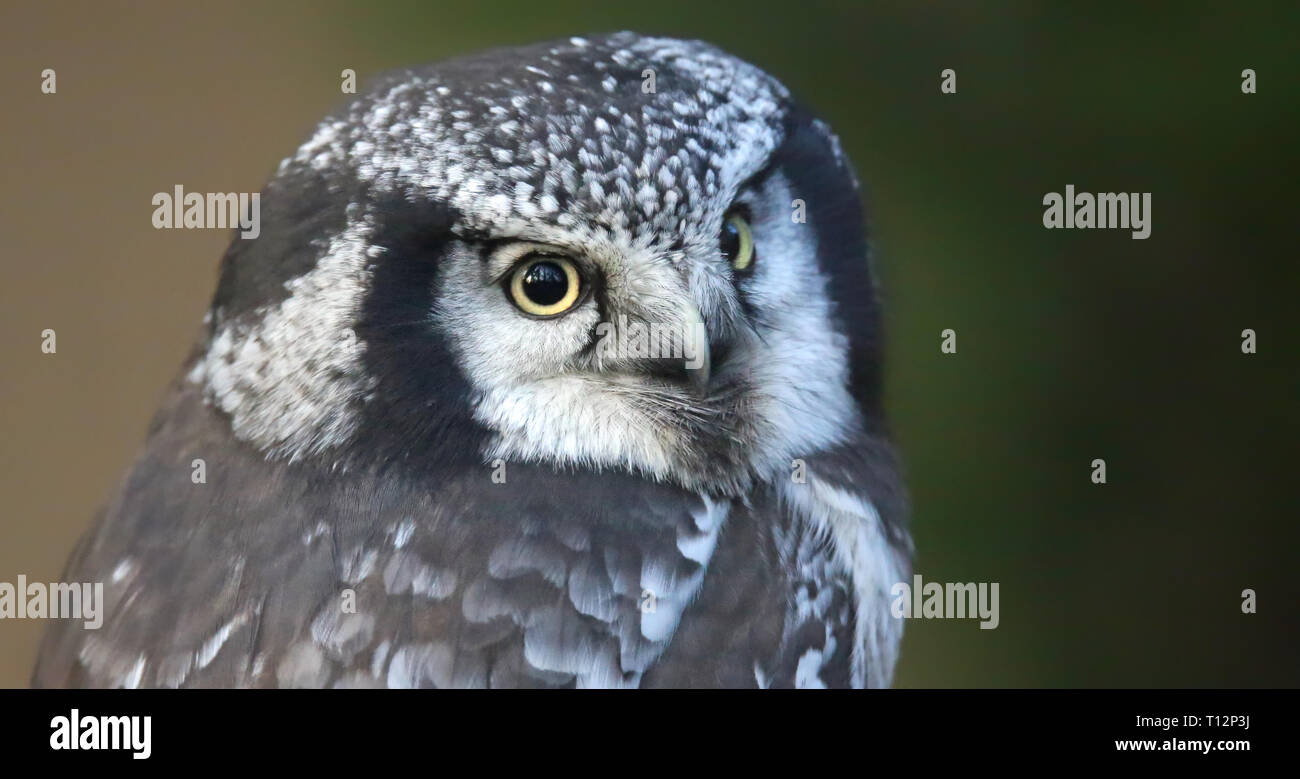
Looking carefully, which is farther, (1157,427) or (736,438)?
(1157,427)

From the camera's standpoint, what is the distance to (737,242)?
1.51m

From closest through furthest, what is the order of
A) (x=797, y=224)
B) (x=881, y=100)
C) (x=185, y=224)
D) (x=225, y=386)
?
(x=225, y=386) → (x=797, y=224) → (x=185, y=224) → (x=881, y=100)

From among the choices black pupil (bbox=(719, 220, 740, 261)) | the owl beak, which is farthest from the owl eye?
the owl beak

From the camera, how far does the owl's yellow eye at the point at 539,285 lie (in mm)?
1353

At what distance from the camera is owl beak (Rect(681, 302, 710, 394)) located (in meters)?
1.37

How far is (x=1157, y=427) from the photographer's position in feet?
10.1

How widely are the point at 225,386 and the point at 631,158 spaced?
60 cm

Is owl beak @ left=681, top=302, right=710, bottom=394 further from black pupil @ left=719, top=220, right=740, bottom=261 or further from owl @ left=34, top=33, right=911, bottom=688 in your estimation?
black pupil @ left=719, top=220, right=740, bottom=261

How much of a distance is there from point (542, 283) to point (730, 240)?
0.29 m

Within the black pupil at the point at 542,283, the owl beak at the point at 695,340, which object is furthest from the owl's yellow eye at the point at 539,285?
the owl beak at the point at 695,340

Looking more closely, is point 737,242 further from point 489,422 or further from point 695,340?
point 489,422

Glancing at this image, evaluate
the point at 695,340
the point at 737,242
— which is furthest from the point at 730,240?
the point at 695,340
